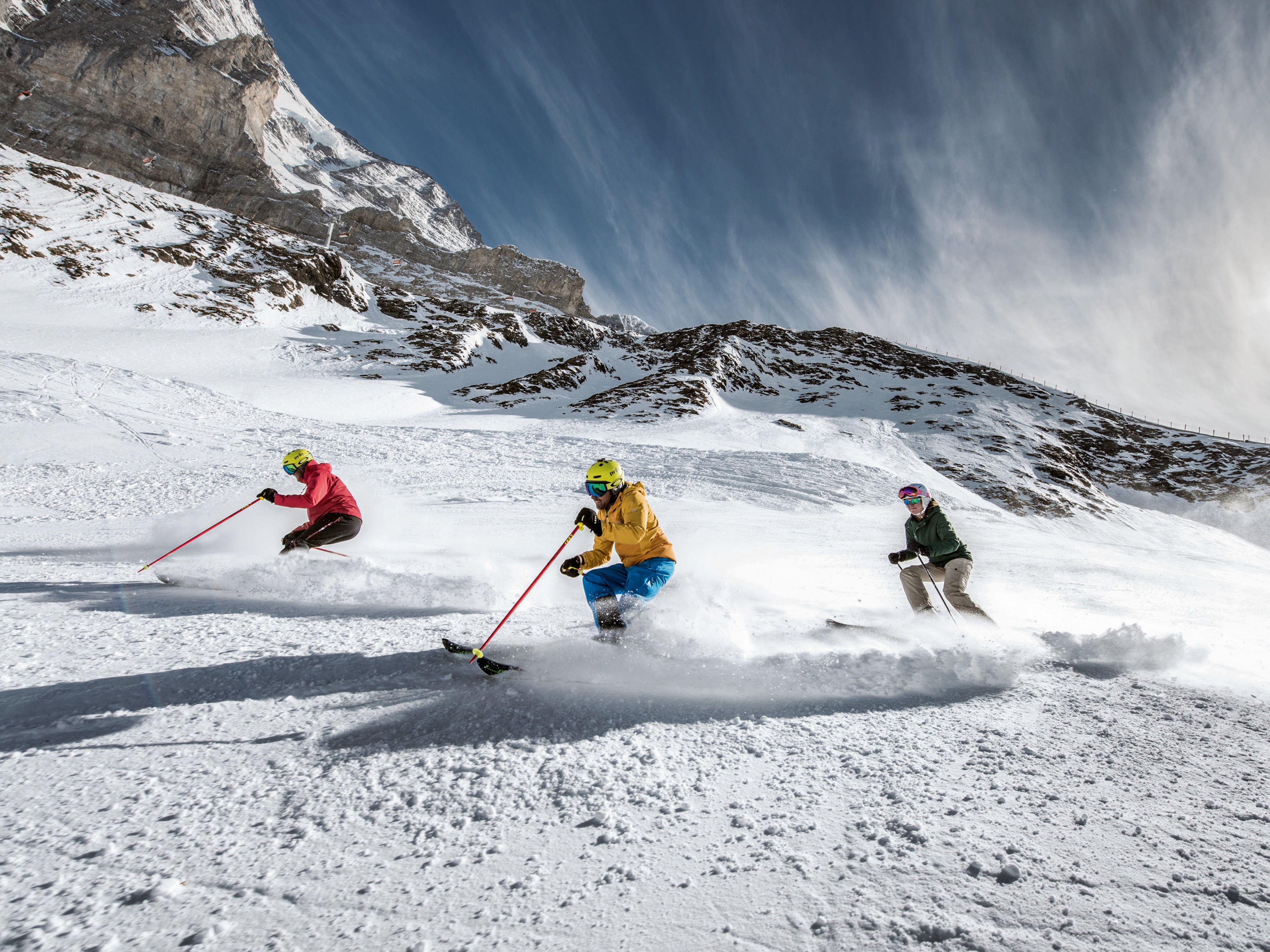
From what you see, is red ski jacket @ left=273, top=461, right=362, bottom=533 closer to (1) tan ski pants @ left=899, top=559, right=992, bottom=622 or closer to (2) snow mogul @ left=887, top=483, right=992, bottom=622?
(2) snow mogul @ left=887, top=483, right=992, bottom=622

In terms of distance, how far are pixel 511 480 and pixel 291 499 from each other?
856cm

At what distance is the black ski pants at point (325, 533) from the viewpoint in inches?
275

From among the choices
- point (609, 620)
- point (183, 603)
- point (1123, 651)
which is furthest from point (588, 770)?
point (183, 603)

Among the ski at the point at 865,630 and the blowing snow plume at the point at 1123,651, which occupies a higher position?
the blowing snow plume at the point at 1123,651

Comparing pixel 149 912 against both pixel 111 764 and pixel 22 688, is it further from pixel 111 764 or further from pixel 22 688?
pixel 22 688

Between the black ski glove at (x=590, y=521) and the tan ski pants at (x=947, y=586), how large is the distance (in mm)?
3921

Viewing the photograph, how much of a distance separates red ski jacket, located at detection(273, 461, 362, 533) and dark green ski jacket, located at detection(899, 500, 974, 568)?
714cm

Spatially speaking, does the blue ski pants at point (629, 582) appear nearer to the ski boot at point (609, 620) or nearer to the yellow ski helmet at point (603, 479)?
the ski boot at point (609, 620)

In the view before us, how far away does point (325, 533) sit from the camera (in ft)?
23.3

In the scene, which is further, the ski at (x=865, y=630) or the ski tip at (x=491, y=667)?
the ski at (x=865, y=630)

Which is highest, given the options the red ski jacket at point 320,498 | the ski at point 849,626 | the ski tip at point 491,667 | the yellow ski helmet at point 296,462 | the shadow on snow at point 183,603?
the yellow ski helmet at point 296,462

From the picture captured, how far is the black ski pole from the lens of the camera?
554 centimetres

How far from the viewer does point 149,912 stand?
1.76 m

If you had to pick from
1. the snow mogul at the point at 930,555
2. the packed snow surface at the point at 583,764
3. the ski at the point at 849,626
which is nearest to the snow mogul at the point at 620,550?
the packed snow surface at the point at 583,764
